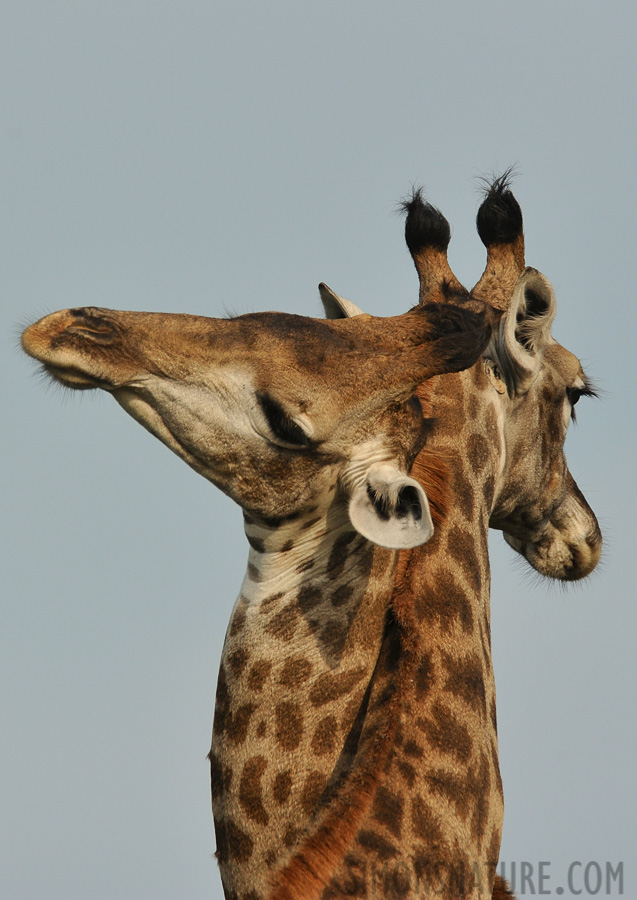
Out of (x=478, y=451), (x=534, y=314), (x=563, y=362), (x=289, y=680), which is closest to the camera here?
(x=289, y=680)

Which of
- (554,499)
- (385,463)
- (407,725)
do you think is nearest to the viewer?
(407,725)

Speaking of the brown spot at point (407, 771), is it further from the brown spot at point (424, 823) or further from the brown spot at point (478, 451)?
the brown spot at point (478, 451)

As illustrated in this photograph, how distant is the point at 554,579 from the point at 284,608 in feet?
9.98

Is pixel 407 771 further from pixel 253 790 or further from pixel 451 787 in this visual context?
pixel 253 790

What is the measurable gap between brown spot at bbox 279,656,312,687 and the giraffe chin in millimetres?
2908

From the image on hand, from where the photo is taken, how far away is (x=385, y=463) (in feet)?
20.3

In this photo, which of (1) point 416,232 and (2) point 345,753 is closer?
(2) point 345,753

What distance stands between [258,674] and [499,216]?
158 inches

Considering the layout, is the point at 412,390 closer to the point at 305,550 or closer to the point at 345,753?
the point at 305,550

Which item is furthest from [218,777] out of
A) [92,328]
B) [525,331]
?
[525,331]

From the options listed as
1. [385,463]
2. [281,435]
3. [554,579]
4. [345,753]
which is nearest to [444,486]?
[385,463]

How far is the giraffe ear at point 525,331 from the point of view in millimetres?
7285

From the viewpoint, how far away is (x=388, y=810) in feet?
17.8

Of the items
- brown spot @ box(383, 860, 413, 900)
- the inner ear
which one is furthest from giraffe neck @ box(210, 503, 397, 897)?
the inner ear
